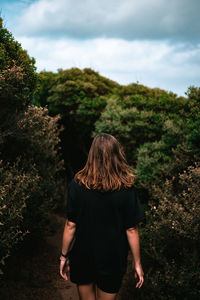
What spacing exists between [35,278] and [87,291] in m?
3.67

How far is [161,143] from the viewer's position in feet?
23.0

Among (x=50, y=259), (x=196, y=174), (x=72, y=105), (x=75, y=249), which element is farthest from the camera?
(x=72, y=105)

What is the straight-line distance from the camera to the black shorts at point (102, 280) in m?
2.73

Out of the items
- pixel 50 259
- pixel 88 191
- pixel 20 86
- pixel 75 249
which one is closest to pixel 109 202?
pixel 88 191

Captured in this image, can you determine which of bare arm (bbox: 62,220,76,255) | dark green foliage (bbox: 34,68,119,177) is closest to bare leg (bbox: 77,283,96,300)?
bare arm (bbox: 62,220,76,255)

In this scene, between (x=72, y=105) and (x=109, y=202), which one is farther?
(x=72, y=105)

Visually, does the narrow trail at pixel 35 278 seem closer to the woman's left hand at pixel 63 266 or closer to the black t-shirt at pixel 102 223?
the woman's left hand at pixel 63 266

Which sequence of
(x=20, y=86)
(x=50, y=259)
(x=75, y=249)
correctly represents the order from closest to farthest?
(x=75, y=249) < (x=20, y=86) < (x=50, y=259)

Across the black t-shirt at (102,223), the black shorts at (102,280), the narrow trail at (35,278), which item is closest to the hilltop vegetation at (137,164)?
the narrow trail at (35,278)

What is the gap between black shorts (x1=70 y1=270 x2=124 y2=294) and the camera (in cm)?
273

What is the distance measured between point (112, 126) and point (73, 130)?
3588mm

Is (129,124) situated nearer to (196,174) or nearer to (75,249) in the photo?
(196,174)

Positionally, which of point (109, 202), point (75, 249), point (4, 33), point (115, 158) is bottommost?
point (75, 249)

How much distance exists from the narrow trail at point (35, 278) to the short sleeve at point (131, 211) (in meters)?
3.58
